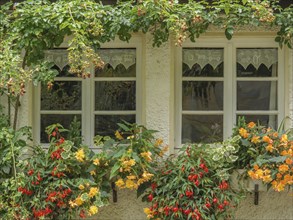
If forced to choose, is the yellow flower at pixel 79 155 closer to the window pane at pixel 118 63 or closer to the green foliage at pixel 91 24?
the green foliage at pixel 91 24

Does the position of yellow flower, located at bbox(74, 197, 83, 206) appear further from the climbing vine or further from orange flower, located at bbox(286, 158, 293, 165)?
orange flower, located at bbox(286, 158, 293, 165)

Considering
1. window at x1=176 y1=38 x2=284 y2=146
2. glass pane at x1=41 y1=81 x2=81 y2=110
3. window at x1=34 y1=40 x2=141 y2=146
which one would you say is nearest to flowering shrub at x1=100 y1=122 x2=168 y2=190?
window at x1=34 y1=40 x2=141 y2=146

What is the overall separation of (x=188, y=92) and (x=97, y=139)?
4.00ft

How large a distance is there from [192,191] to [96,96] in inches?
65.7

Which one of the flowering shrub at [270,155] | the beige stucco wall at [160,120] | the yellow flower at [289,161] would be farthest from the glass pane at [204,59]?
the yellow flower at [289,161]

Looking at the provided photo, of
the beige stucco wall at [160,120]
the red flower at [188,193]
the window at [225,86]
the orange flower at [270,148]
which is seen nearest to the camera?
the red flower at [188,193]

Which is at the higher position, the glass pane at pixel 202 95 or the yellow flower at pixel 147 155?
the glass pane at pixel 202 95

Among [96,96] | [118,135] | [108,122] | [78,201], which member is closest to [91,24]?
[96,96]

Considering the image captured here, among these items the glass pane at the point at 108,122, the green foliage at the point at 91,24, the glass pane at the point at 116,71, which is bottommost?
the glass pane at the point at 108,122

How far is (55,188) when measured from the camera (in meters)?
5.62

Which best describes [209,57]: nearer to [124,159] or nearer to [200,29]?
[200,29]

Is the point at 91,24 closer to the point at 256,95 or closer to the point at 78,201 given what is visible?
the point at 78,201

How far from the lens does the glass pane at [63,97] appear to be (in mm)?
6531

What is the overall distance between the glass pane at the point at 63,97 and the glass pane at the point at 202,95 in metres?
1.22
